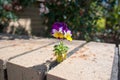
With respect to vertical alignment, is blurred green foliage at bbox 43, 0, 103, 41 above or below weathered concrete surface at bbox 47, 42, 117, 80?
above

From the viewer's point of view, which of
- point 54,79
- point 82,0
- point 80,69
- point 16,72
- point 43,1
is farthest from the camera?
point 43,1

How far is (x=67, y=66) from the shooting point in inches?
53.9

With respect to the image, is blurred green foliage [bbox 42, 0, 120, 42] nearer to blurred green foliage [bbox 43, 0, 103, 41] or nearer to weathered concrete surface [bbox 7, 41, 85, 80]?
blurred green foliage [bbox 43, 0, 103, 41]

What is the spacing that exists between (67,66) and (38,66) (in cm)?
21

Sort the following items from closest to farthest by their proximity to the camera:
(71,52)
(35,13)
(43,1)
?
(71,52)
(43,1)
(35,13)

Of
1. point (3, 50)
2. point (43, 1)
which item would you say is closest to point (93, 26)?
point (43, 1)

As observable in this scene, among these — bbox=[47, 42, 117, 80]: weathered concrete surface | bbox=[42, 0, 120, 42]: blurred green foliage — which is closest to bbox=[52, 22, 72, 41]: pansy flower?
bbox=[47, 42, 117, 80]: weathered concrete surface

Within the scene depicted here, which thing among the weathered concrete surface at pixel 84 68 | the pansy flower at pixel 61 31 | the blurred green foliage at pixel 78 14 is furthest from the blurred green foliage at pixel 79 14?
the pansy flower at pixel 61 31

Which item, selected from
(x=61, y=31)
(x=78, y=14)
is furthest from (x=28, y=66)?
(x=78, y=14)

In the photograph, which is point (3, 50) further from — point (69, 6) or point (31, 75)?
point (69, 6)

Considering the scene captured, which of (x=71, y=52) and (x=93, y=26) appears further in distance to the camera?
(x=93, y=26)

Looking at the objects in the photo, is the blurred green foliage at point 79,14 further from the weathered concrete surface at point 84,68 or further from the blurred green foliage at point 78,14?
the weathered concrete surface at point 84,68

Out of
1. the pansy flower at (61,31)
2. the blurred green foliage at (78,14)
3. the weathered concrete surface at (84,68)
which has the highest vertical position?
the blurred green foliage at (78,14)

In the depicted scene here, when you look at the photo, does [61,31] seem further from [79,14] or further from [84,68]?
[79,14]
